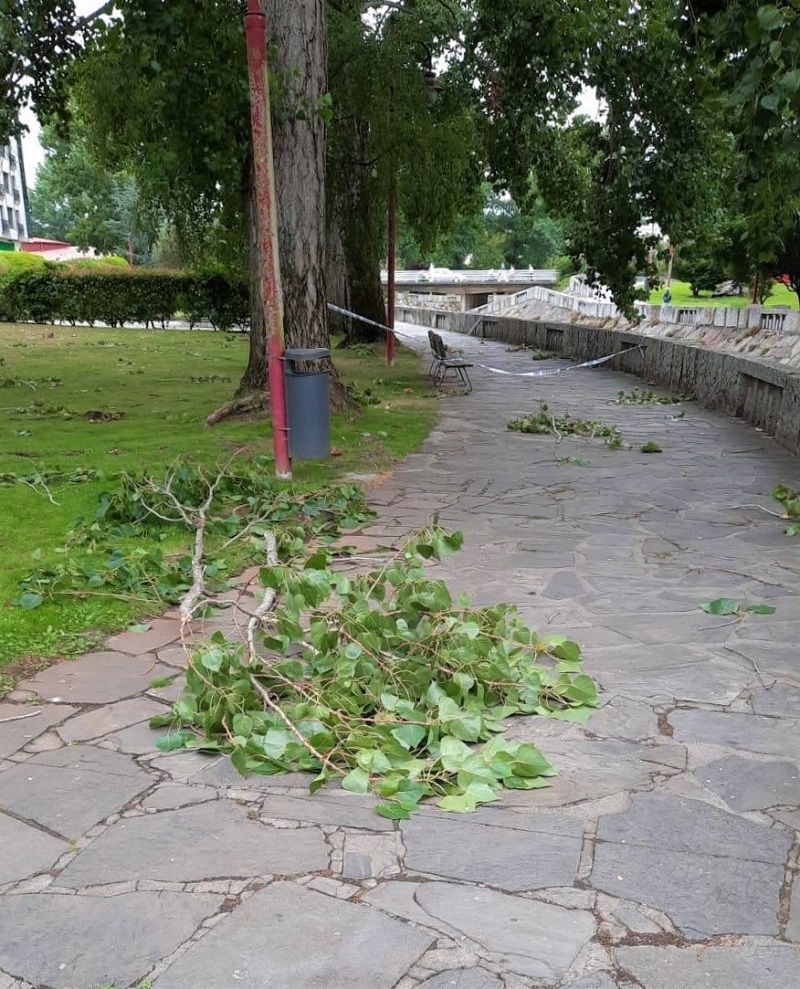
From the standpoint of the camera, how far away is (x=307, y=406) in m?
7.84

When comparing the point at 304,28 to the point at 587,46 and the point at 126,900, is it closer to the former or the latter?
the point at 587,46

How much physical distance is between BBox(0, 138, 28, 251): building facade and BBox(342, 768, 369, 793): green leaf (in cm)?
9335

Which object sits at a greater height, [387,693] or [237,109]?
[237,109]

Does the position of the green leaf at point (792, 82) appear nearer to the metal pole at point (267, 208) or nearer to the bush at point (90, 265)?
the metal pole at point (267, 208)

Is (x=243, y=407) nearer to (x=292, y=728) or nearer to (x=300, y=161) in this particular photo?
(x=300, y=161)

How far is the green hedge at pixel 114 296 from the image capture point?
2700 centimetres

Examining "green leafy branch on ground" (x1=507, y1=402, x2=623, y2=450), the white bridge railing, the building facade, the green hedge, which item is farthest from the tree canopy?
the building facade

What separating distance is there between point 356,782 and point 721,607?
8.35 feet

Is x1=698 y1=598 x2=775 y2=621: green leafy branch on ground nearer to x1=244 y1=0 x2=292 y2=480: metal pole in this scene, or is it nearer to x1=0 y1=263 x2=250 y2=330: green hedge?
x1=244 y1=0 x2=292 y2=480: metal pole

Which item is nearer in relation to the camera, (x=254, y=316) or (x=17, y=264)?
(x=254, y=316)

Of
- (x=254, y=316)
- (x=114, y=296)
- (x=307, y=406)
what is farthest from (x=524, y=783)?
(x=114, y=296)

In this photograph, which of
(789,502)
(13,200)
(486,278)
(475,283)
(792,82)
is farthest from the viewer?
(13,200)

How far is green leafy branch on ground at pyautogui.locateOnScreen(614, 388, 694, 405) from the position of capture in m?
14.0

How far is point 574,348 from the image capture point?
22109 millimetres
